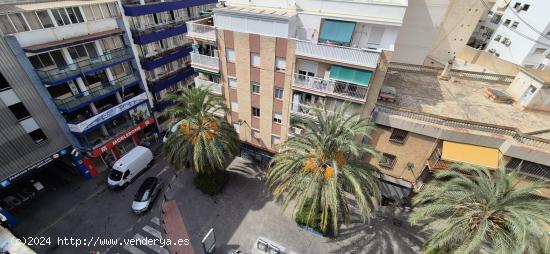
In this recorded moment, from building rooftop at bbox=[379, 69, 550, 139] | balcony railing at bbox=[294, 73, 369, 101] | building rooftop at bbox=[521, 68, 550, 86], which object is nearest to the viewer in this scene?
building rooftop at bbox=[521, 68, 550, 86]

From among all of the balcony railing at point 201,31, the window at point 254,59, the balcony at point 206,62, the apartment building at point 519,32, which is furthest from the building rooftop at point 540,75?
the balcony railing at point 201,31

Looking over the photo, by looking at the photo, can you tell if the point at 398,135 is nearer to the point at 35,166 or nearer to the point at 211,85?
the point at 211,85

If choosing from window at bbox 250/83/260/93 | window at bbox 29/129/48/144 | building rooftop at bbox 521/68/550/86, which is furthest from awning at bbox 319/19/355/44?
window at bbox 29/129/48/144

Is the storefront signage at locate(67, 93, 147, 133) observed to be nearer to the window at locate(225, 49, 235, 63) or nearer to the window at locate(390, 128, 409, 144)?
the window at locate(225, 49, 235, 63)

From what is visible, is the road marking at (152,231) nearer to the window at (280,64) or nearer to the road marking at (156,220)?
the road marking at (156,220)

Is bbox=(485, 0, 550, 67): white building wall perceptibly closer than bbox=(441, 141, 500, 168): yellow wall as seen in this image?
No

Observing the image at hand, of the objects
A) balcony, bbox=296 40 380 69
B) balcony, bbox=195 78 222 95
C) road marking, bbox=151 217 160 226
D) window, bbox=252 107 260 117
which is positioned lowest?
road marking, bbox=151 217 160 226

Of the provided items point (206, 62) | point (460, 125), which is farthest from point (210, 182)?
point (460, 125)

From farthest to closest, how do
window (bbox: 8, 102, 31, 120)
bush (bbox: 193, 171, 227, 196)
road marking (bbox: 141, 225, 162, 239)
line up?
1. bush (bbox: 193, 171, 227, 196)
2. road marking (bbox: 141, 225, 162, 239)
3. window (bbox: 8, 102, 31, 120)
